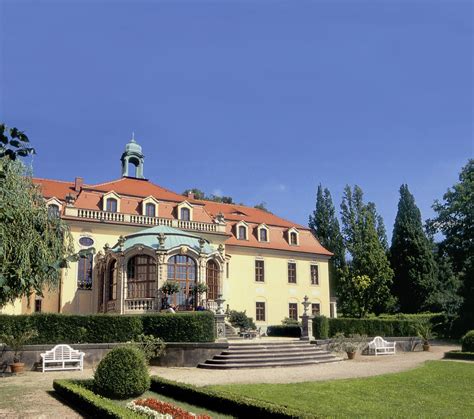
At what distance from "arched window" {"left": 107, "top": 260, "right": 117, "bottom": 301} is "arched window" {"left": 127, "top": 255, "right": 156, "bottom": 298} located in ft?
4.34

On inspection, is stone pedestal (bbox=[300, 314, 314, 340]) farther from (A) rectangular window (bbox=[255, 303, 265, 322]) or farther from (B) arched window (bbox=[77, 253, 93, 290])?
(B) arched window (bbox=[77, 253, 93, 290])

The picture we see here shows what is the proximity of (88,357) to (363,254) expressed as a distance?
106 ft

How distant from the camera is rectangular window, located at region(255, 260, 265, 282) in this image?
37.6 m

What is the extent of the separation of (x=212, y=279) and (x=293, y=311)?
10.6 m

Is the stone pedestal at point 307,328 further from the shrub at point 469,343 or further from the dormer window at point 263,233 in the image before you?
the dormer window at point 263,233

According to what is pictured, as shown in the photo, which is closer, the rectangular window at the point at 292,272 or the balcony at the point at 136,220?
the balcony at the point at 136,220

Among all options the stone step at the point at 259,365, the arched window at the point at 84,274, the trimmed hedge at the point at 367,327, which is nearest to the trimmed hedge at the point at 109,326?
the stone step at the point at 259,365

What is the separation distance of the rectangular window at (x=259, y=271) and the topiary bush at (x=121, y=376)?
2490 centimetres

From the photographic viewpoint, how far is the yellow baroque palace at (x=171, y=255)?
28.1m

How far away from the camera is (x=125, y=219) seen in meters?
32.2

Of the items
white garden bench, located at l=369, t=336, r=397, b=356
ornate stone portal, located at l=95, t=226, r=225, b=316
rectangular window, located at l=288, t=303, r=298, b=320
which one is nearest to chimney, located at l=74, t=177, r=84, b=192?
ornate stone portal, located at l=95, t=226, r=225, b=316

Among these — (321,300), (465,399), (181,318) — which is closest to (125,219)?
(181,318)

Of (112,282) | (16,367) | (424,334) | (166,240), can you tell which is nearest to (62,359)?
(16,367)

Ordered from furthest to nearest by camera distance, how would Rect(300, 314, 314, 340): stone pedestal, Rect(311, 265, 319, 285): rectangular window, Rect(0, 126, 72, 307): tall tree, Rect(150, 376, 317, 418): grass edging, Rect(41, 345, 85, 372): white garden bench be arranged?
Rect(311, 265, 319, 285): rectangular window < Rect(300, 314, 314, 340): stone pedestal < Rect(41, 345, 85, 372): white garden bench < Rect(0, 126, 72, 307): tall tree < Rect(150, 376, 317, 418): grass edging
